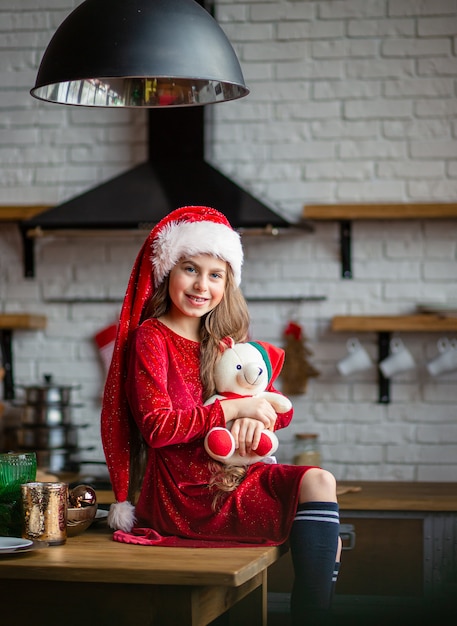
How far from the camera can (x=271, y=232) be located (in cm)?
344

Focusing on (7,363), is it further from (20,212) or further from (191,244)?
(191,244)

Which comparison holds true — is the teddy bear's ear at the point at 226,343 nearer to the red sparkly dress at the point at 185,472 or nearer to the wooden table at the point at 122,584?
the red sparkly dress at the point at 185,472

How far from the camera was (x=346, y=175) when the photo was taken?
3.68 m

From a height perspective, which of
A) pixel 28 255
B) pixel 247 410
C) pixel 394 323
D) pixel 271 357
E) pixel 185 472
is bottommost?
pixel 185 472

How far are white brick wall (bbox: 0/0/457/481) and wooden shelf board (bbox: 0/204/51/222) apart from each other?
294 millimetres

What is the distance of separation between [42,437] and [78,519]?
5.09 ft

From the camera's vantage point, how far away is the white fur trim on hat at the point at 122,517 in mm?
2025

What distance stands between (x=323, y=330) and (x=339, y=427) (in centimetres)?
37

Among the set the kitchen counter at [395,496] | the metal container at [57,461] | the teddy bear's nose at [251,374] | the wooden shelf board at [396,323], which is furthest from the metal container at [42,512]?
the wooden shelf board at [396,323]

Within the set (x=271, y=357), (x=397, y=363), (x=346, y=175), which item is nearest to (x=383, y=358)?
(x=397, y=363)

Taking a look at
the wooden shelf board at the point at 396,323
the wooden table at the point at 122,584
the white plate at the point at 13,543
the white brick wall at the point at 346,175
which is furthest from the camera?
the white brick wall at the point at 346,175

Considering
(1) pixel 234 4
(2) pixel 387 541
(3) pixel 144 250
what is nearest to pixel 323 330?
(2) pixel 387 541

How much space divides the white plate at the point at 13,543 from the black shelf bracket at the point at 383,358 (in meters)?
2.05

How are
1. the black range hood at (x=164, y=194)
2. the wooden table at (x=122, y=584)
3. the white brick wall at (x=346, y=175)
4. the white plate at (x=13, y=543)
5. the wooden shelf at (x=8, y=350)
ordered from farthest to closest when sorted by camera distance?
the wooden shelf at (x=8, y=350) → the white brick wall at (x=346, y=175) → the black range hood at (x=164, y=194) → the white plate at (x=13, y=543) → the wooden table at (x=122, y=584)
